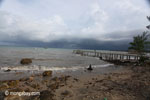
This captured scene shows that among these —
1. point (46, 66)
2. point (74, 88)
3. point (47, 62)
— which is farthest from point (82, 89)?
point (47, 62)

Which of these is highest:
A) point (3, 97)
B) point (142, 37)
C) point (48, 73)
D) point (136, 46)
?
→ point (142, 37)

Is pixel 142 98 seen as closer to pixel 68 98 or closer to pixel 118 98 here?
pixel 118 98

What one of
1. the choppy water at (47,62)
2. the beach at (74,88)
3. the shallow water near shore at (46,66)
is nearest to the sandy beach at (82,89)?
the beach at (74,88)

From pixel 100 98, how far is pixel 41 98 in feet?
9.41

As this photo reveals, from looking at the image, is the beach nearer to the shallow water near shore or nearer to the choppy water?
the shallow water near shore

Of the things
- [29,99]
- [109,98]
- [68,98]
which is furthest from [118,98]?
[29,99]

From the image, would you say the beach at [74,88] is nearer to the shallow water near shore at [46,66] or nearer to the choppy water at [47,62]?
the shallow water near shore at [46,66]

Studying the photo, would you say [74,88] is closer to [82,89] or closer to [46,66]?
[82,89]

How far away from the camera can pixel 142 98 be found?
4.19m

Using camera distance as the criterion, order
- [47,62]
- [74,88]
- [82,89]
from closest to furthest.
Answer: [82,89], [74,88], [47,62]

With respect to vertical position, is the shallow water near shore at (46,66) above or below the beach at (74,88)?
below

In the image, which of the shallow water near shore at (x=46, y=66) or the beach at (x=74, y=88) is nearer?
the beach at (x=74, y=88)

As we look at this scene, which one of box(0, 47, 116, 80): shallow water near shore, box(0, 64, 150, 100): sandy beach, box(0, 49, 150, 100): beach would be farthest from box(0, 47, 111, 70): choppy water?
box(0, 64, 150, 100): sandy beach

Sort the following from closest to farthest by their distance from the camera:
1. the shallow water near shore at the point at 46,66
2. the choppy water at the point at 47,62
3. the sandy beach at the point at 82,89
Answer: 1. the sandy beach at the point at 82,89
2. the shallow water near shore at the point at 46,66
3. the choppy water at the point at 47,62
